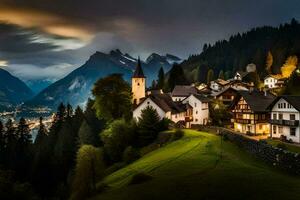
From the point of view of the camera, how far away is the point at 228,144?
52.6 meters

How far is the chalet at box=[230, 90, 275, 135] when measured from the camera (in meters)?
71.1

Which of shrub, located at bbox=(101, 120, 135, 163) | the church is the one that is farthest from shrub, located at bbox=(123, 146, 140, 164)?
the church

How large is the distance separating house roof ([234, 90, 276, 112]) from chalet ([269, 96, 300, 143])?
5262mm

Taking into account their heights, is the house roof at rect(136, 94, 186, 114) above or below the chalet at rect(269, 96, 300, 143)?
above

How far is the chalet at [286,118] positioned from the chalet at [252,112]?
4.90 meters

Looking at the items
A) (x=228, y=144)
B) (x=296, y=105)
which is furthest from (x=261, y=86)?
(x=228, y=144)

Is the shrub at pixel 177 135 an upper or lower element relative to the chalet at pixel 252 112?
lower

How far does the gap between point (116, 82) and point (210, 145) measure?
135 feet

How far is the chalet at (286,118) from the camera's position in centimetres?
5943

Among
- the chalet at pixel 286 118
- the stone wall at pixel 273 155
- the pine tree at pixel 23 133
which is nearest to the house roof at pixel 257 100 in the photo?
the chalet at pixel 286 118

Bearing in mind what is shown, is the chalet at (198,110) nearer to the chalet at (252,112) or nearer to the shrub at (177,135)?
the chalet at (252,112)

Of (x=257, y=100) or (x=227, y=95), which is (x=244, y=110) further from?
(x=227, y=95)

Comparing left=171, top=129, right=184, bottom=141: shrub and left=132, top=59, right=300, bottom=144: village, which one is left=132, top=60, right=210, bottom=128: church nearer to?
left=132, top=59, right=300, bottom=144: village

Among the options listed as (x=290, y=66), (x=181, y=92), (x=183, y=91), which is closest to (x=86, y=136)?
A: (x=181, y=92)
